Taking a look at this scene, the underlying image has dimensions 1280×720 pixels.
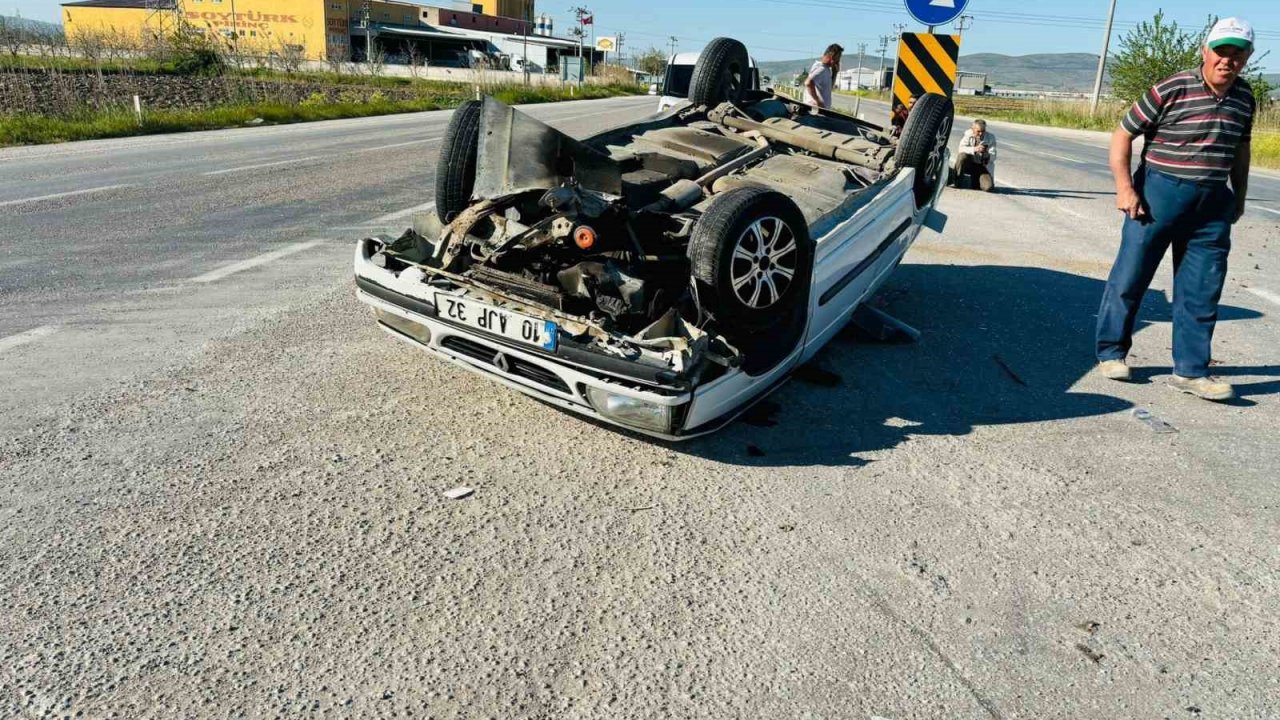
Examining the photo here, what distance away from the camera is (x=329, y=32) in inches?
2682

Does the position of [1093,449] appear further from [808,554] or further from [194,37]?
[194,37]

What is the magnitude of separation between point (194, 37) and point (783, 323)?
4071cm

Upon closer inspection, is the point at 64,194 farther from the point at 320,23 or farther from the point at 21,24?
the point at 320,23

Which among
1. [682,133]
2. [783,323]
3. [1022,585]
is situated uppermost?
[682,133]

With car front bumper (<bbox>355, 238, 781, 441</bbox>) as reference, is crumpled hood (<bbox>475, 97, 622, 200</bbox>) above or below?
above

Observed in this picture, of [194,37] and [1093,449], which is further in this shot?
[194,37]

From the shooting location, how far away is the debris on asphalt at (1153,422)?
4262 millimetres

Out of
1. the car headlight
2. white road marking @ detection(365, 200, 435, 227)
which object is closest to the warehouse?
white road marking @ detection(365, 200, 435, 227)

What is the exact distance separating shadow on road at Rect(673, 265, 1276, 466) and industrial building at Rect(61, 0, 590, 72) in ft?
196

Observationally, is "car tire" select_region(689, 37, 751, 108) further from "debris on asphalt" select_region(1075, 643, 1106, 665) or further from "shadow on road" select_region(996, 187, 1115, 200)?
"shadow on road" select_region(996, 187, 1115, 200)

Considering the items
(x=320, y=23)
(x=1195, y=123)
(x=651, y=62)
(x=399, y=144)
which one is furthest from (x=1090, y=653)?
(x=651, y=62)

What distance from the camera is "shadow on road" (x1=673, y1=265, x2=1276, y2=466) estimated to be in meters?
3.93

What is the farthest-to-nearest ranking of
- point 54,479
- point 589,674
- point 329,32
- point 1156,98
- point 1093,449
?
point 329,32 → point 1156,98 → point 1093,449 → point 54,479 → point 589,674

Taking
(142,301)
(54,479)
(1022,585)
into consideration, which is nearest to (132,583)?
(54,479)
